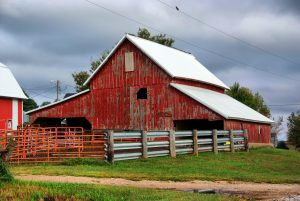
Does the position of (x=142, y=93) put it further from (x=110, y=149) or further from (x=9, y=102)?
(x=110, y=149)

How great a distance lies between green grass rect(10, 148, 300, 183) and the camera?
19.2 metres

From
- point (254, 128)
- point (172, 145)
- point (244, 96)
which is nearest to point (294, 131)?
point (244, 96)

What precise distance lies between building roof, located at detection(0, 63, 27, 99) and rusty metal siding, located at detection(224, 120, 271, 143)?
794 inches

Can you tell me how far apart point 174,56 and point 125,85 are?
305 inches

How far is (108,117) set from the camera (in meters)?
42.9

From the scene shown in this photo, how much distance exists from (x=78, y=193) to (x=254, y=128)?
33101 mm

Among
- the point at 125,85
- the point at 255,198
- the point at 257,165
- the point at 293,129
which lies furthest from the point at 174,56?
the point at 293,129

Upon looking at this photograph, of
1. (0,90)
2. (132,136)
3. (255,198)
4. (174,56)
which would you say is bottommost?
(255,198)

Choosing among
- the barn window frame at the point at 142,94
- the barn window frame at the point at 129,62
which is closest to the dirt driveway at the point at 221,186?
the barn window frame at the point at 142,94

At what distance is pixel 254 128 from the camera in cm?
4381

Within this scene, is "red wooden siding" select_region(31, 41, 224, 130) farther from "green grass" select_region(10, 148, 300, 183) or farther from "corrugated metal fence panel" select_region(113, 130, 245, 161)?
"green grass" select_region(10, 148, 300, 183)

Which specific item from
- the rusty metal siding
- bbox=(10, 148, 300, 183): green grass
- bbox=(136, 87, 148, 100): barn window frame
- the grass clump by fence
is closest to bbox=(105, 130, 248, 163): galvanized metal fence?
bbox=(10, 148, 300, 183): green grass

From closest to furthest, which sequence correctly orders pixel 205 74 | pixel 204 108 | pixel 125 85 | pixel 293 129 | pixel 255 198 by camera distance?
pixel 255 198
pixel 204 108
pixel 125 85
pixel 205 74
pixel 293 129

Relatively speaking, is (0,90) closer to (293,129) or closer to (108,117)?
(108,117)
